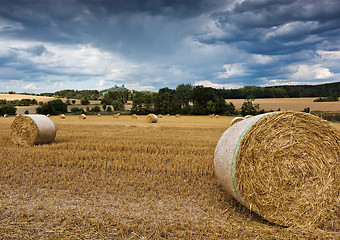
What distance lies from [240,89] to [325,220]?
6815 cm

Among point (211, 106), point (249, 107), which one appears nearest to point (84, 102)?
point (211, 106)

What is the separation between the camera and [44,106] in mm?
49969

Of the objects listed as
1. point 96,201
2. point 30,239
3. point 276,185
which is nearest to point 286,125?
point 276,185

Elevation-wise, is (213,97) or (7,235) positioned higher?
(213,97)

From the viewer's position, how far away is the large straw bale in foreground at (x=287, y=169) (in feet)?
14.7

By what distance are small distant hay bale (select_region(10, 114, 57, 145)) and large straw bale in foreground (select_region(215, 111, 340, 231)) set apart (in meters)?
9.44

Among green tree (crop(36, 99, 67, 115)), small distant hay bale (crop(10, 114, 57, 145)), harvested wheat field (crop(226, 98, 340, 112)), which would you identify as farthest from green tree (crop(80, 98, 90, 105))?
small distant hay bale (crop(10, 114, 57, 145))

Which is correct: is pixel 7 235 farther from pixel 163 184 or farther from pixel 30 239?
pixel 163 184

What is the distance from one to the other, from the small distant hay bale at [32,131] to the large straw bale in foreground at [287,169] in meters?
9.44

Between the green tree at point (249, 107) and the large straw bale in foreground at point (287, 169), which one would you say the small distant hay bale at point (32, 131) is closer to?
the large straw bale in foreground at point (287, 169)

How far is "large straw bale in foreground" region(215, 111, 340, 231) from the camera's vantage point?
4469 millimetres

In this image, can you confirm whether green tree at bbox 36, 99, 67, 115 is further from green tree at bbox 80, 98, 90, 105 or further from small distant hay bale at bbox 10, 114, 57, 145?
small distant hay bale at bbox 10, 114, 57, 145

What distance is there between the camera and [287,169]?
4.59 m

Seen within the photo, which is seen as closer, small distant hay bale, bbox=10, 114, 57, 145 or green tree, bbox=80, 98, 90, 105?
small distant hay bale, bbox=10, 114, 57, 145
